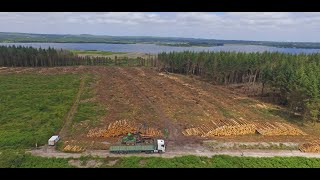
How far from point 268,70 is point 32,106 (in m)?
27.8

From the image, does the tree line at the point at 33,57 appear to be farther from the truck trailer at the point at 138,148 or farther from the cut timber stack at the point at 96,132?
the truck trailer at the point at 138,148

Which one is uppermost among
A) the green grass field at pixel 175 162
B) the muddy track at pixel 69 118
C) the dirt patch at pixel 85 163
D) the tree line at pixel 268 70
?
the tree line at pixel 268 70

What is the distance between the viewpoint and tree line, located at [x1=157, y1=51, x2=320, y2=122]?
2386 centimetres

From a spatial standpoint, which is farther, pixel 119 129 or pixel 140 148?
pixel 119 129

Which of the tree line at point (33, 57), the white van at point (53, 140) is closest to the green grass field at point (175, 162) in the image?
the white van at point (53, 140)

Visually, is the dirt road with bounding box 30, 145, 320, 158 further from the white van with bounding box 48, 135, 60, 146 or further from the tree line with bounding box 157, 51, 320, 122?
the tree line with bounding box 157, 51, 320, 122

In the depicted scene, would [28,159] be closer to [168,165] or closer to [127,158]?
[127,158]

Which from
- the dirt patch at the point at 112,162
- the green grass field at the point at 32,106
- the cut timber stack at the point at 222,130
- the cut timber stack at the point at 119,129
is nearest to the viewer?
the dirt patch at the point at 112,162

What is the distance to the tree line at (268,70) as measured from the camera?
78.3 ft

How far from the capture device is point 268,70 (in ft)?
111

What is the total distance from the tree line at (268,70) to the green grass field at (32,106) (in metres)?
21.2

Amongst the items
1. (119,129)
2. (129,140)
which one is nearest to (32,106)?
(119,129)

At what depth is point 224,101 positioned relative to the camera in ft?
103

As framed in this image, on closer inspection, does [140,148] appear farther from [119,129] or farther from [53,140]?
[53,140]
